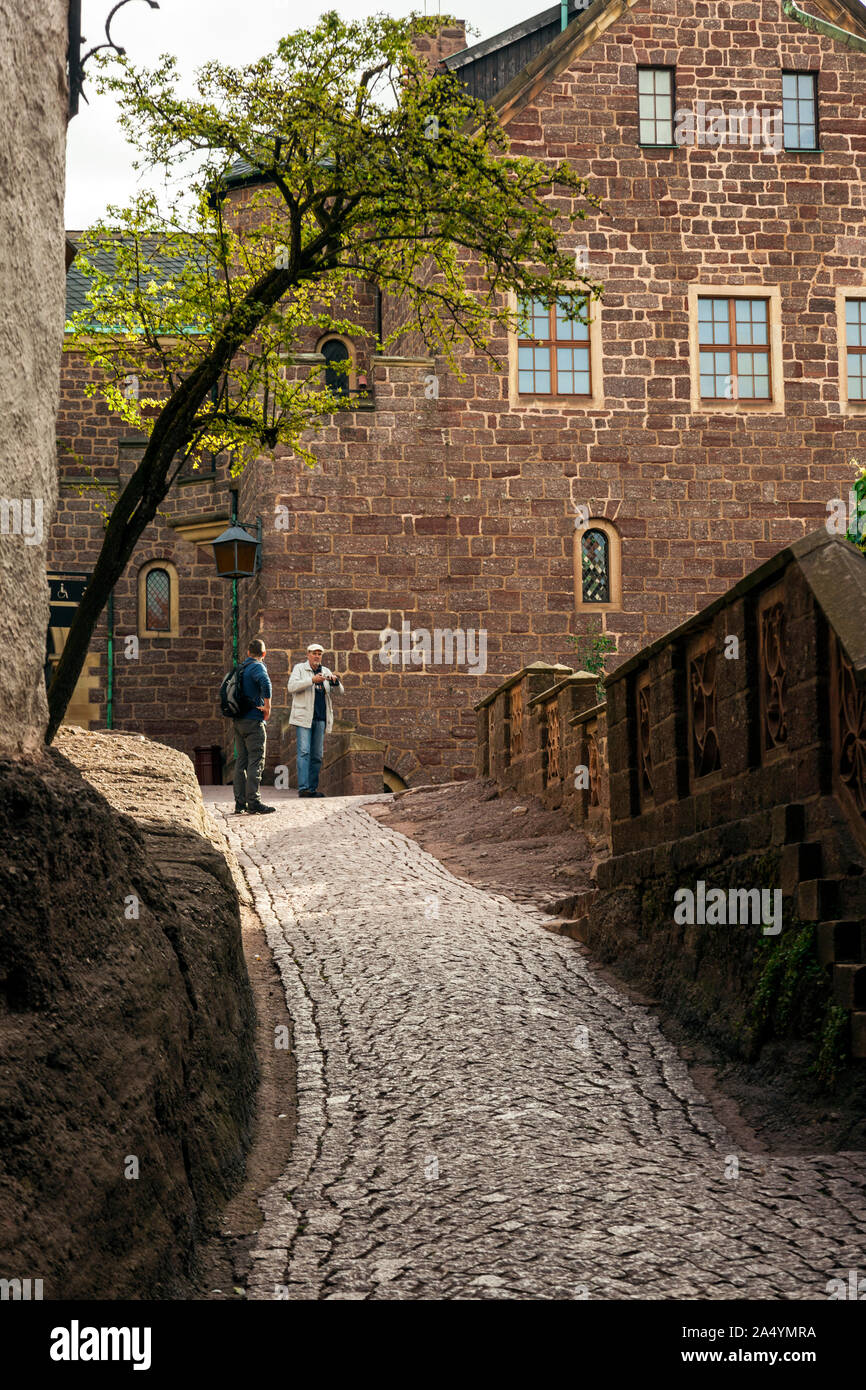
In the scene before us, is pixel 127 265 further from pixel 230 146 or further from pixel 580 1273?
pixel 580 1273

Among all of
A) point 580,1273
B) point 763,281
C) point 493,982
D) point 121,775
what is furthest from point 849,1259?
point 763,281

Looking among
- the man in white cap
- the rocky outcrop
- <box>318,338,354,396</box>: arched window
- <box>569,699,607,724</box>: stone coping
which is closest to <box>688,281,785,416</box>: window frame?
<box>318,338,354,396</box>: arched window

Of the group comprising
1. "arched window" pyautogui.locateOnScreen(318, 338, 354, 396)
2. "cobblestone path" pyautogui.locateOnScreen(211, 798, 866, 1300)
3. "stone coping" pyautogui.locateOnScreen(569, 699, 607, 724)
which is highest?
"arched window" pyautogui.locateOnScreen(318, 338, 354, 396)

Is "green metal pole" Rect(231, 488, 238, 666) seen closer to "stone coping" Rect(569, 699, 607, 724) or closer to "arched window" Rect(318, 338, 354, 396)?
"arched window" Rect(318, 338, 354, 396)

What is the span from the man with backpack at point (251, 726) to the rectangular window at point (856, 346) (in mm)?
10890

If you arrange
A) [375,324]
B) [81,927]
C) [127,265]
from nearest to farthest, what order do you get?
[81,927] < [127,265] < [375,324]

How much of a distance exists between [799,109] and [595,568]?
23.7 feet

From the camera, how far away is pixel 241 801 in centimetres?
1541

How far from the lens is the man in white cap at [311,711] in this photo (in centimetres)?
1662

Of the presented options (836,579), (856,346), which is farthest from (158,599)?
(836,579)

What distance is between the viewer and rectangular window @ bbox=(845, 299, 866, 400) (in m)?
21.8

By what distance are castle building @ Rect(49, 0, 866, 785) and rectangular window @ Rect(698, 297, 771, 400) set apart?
3cm

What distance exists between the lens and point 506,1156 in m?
5.39
